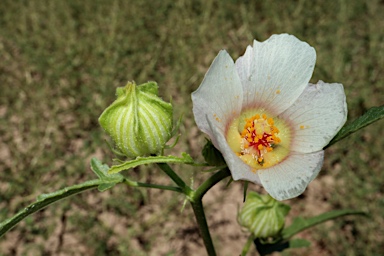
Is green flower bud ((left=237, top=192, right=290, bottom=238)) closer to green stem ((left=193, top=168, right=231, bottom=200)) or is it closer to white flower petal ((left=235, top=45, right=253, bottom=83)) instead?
green stem ((left=193, top=168, right=231, bottom=200))

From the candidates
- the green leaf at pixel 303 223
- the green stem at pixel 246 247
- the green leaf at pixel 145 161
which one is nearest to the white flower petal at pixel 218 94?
the green leaf at pixel 145 161

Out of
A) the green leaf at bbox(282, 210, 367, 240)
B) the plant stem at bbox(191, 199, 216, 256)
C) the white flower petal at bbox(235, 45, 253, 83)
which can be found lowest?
the green leaf at bbox(282, 210, 367, 240)

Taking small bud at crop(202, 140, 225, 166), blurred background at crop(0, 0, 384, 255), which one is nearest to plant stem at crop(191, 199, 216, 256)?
small bud at crop(202, 140, 225, 166)

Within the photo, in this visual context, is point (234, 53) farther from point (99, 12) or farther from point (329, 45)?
point (99, 12)

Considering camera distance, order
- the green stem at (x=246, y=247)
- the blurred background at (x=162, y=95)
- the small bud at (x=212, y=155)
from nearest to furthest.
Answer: the small bud at (x=212, y=155) → the green stem at (x=246, y=247) → the blurred background at (x=162, y=95)

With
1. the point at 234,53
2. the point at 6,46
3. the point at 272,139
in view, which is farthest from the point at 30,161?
the point at 272,139

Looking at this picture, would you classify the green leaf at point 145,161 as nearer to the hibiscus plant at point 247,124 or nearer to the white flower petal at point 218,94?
the hibiscus plant at point 247,124
